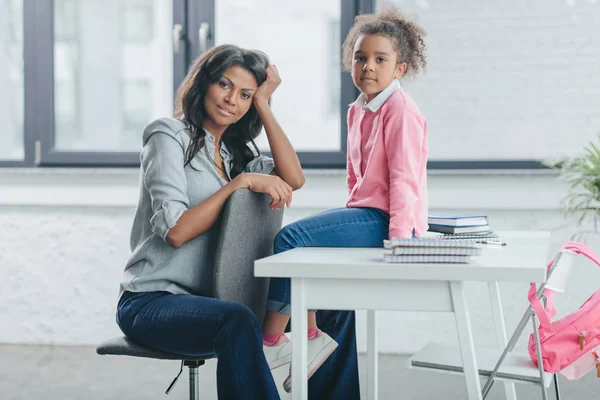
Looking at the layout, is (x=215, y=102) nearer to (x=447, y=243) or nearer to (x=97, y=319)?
(x=447, y=243)

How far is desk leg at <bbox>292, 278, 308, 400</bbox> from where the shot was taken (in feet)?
5.32

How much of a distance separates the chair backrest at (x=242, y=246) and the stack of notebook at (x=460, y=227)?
55cm

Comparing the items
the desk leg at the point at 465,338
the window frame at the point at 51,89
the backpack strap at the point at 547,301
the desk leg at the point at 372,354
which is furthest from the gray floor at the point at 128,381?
the desk leg at the point at 465,338

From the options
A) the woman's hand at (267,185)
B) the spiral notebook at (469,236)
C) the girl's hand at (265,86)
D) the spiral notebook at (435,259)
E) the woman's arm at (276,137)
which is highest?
the girl's hand at (265,86)

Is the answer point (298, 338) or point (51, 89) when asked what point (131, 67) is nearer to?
point (51, 89)

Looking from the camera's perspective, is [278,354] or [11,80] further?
[11,80]

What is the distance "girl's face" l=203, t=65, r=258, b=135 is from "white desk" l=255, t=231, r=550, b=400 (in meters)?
0.61

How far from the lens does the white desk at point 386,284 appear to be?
1.53m

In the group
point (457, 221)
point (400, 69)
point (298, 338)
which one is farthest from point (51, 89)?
point (298, 338)

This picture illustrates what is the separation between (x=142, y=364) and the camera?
376 cm

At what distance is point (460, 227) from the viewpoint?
2.30 metres

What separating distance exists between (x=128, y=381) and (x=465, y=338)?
2187 millimetres

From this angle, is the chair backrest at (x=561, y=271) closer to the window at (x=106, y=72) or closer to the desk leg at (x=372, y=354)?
the desk leg at (x=372, y=354)

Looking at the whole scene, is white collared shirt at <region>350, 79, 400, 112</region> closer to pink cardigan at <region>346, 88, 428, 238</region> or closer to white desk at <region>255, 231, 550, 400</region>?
pink cardigan at <region>346, 88, 428, 238</region>
